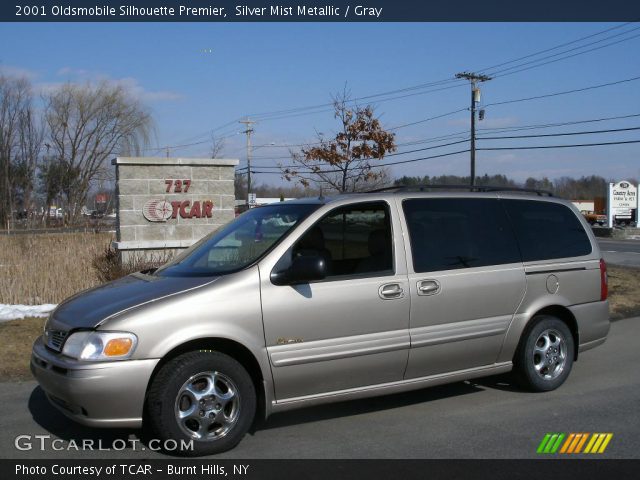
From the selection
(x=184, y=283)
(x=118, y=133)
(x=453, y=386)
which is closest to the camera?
(x=184, y=283)

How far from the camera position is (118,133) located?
4919 centimetres

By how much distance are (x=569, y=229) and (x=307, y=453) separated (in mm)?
3588

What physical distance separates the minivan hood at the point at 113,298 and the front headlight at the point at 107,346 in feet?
0.37

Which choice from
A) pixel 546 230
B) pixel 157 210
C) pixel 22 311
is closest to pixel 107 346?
pixel 546 230

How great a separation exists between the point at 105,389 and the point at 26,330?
14.9 ft

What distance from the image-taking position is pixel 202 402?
14.4 ft

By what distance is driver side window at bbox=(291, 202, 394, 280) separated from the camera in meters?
5.05

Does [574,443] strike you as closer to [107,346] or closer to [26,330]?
[107,346]

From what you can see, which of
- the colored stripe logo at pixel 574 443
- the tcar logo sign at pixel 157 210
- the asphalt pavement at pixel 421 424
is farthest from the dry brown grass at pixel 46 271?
the colored stripe logo at pixel 574 443

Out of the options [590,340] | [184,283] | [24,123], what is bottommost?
[590,340]

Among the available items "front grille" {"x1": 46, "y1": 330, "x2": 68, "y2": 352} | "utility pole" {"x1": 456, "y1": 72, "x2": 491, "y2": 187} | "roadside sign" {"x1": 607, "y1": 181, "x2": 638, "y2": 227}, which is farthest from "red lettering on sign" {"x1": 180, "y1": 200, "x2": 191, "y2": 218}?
"roadside sign" {"x1": 607, "y1": 181, "x2": 638, "y2": 227}

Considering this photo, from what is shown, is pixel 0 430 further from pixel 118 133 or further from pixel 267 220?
pixel 118 133

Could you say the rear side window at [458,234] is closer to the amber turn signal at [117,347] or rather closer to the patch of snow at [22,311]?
the amber turn signal at [117,347]
